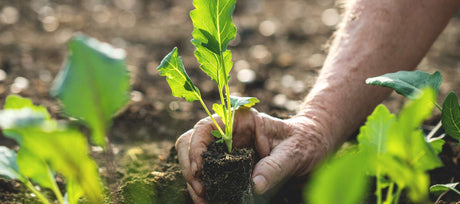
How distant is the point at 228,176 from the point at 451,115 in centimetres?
58

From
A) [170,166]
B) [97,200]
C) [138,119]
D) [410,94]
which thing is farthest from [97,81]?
[138,119]

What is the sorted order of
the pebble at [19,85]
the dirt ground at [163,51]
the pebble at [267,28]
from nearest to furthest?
the dirt ground at [163,51] → the pebble at [19,85] → the pebble at [267,28]

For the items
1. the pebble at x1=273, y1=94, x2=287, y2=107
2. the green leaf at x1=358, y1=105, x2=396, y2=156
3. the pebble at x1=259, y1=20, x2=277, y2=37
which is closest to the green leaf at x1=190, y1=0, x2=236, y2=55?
the green leaf at x1=358, y1=105, x2=396, y2=156

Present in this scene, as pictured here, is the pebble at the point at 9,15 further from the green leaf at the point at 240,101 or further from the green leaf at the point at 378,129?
the green leaf at the point at 378,129

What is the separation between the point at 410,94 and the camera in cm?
104

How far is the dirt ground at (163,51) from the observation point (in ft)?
8.51

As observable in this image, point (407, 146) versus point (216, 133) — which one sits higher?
point (407, 146)

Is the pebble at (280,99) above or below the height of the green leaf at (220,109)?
below

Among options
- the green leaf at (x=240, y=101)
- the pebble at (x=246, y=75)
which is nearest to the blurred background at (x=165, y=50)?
the pebble at (x=246, y=75)

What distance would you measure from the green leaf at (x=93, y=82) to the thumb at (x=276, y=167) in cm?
A: 69

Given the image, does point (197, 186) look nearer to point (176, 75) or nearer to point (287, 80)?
point (176, 75)

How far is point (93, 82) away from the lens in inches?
26.3

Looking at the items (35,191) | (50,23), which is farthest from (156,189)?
(50,23)

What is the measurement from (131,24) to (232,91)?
1594 millimetres
